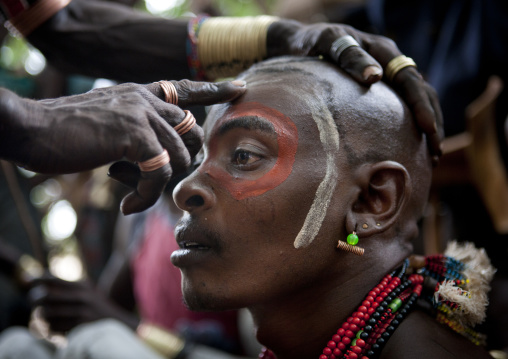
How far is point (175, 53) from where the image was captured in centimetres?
260

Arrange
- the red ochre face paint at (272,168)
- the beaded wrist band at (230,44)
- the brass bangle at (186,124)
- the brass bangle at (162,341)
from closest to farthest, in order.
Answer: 1. the brass bangle at (186,124)
2. the red ochre face paint at (272,168)
3. the beaded wrist band at (230,44)
4. the brass bangle at (162,341)

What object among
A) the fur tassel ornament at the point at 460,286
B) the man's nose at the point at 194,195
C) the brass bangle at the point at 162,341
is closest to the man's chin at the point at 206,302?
the man's nose at the point at 194,195

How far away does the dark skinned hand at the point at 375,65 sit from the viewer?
192 centimetres

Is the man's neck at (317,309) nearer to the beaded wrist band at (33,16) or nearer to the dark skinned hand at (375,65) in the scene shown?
the dark skinned hand at (375,65)

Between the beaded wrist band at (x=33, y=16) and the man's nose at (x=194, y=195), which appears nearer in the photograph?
the man's nose at (x=194, y=195)

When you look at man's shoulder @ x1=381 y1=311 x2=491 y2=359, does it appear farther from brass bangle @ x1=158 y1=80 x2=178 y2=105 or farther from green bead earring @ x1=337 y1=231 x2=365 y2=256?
brass bangle @ x1=158 y1=80 x2=178 y2=105

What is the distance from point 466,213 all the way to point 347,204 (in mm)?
2735

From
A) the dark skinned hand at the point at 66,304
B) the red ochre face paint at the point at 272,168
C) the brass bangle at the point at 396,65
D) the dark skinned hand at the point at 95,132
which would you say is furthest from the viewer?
the dark skinned hand at the point at 66,304

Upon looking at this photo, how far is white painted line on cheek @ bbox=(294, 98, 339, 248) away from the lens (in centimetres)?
184

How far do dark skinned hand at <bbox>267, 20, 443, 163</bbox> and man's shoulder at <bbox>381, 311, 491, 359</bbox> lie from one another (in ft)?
2.24

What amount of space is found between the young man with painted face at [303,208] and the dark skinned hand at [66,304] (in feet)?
6.99

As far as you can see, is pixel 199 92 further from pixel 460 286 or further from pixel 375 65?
pixel 460 286

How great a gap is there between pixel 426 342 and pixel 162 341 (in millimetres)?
1971

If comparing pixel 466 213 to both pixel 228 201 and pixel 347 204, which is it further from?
pixel 228 201
